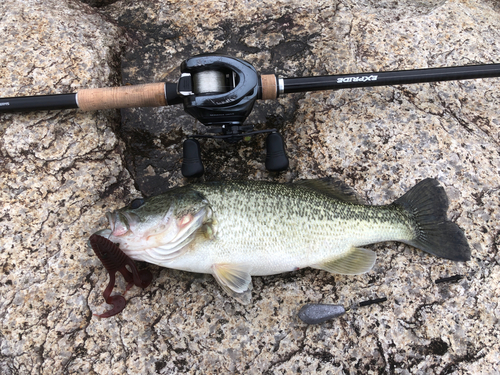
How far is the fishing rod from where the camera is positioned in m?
2.50

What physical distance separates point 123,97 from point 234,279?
1759 millimetres

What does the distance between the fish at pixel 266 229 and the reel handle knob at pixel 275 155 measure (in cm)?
18

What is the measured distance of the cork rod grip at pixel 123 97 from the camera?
9.14 ft

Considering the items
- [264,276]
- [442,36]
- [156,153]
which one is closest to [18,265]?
[156,153]

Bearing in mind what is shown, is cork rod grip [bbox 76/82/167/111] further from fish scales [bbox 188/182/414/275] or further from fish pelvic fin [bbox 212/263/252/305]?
fish pelvic fin [bbox 212/263/252/305]

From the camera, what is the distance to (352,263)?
259 cm

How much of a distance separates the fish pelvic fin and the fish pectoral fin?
560mm

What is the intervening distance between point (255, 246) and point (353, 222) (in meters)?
0.79

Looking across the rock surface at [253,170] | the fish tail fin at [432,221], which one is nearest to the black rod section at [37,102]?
the rock surface at [253,170]

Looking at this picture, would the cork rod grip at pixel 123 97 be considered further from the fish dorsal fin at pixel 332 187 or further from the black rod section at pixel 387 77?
the fish dorsal fin at pixel 332 187

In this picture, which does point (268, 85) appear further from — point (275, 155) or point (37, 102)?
point (37, 102)

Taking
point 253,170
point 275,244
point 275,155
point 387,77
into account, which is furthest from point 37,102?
point 387,77

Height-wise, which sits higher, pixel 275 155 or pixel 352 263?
pixel 275 155

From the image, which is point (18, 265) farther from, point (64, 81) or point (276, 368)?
point (276, 368)
